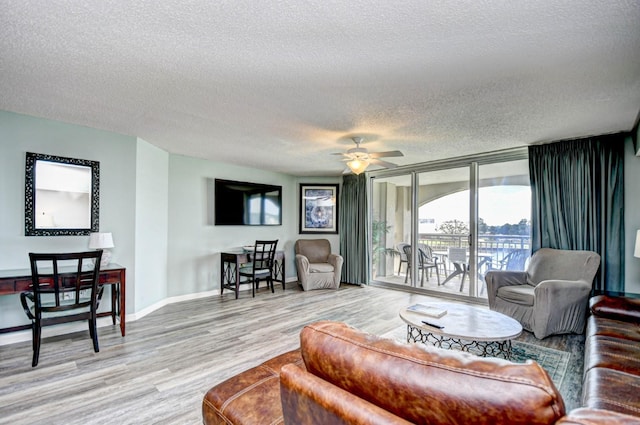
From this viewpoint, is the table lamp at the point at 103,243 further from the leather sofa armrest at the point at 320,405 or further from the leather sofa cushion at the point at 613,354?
the leather sofa cushion at the point at 613,354

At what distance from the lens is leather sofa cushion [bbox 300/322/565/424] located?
0.65m

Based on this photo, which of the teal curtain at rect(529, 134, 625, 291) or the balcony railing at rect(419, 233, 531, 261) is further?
the balcony railing at rect(419, 233, 531, 261)

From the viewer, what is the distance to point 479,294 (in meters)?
4.96

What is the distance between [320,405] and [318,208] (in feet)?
19.7

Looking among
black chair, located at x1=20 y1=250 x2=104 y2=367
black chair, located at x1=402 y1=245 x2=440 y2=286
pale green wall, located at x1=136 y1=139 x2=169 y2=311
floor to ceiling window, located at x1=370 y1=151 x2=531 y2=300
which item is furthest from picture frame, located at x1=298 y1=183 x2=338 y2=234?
black chair, located at x1=20 y1=250 x2=104 y2=367

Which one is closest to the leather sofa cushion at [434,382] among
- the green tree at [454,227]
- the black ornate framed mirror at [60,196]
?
the black ornate framed mirror at [60,196]

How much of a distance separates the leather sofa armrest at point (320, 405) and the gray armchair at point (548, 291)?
345cm

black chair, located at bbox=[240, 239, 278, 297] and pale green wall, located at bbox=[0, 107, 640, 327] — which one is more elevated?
pale green wall, located at bbox=[0, 107, 640, 327]

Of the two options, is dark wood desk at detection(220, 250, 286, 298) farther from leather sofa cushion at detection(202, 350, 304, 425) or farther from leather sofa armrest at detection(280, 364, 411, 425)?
leather sofa armrest at detection(280, 364, 411, 425)

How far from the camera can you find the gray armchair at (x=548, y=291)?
336 cm

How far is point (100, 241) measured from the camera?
11.3 ft

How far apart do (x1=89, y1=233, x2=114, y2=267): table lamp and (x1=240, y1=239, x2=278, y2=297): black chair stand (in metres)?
2.09

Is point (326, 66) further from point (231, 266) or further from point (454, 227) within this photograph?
point (231, 266)

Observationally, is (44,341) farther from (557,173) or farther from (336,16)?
(557,173)
